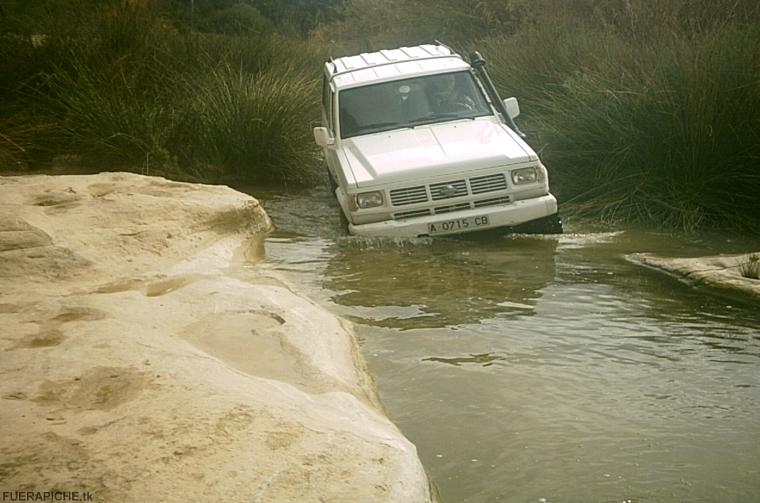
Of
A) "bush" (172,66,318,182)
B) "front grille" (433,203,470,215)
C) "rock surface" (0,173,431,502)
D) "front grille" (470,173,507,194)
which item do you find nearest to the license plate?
"front grille" (433,203,470,215)

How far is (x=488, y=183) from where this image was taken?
28.0 ft

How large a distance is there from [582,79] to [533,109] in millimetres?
1559

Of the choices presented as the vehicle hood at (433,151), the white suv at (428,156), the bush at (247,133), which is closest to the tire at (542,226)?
the white suv at (428,156)

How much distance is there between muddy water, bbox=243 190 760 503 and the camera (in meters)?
4.06

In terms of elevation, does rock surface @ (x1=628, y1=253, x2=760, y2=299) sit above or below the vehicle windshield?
below

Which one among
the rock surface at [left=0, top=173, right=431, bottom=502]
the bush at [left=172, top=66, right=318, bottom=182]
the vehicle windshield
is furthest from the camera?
the bush at [left=172, top=66, right=318, bottom=182]

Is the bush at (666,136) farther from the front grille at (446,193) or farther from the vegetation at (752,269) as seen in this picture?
the vegetation at (752,269)

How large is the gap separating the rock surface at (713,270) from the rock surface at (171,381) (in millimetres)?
2624

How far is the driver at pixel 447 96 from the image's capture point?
9719 millimetres

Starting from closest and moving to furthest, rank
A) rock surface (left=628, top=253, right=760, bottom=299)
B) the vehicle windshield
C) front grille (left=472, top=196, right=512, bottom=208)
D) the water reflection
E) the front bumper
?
the water reflection, rock surface (left=628, top=253, right=760, bottom=299), the front bumper, front grille (left=472, top=196, right=512, bottom=208), the vehicle windshield

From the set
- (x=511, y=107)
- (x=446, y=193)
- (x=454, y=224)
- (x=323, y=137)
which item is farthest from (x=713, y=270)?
(x=323, y=137)

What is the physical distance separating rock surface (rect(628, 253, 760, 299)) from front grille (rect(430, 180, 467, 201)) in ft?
5.21

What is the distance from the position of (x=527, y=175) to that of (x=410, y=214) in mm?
1019

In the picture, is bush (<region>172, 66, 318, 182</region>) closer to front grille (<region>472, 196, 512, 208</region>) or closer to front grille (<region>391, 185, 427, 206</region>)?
front grille (<region>391, 185, 427, 206</region>)
